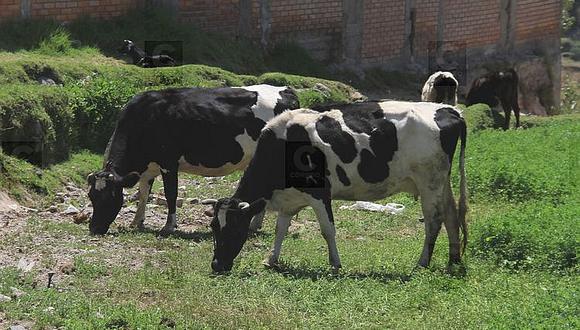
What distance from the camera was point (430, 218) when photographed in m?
11.8

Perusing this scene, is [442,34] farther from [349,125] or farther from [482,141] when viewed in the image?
[349,125]

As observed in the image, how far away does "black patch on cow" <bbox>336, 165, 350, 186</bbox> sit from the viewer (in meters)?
11.6

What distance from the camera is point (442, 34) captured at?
102 ft

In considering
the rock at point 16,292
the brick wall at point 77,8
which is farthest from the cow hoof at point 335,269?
the brick wall at point 77,8

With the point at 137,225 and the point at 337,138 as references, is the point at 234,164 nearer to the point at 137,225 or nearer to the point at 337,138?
the point at 137,225

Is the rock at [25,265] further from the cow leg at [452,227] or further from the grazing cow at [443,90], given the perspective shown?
the grazing cow at [443,90]

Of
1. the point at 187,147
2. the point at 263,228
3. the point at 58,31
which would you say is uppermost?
the point at 58,31

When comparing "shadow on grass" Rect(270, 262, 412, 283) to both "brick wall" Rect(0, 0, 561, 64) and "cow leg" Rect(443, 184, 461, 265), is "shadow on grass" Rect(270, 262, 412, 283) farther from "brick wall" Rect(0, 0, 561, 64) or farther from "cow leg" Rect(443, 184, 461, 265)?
"brick wall" Rect(0, 0, 561, 64)

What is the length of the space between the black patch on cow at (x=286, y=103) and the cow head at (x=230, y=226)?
2863 mm

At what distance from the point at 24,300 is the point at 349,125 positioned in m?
3.94

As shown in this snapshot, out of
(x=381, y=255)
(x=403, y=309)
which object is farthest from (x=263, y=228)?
(x=403, y=309)

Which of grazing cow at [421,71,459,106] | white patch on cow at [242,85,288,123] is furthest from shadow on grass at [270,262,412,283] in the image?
grazing cow at [421,71,459,106]

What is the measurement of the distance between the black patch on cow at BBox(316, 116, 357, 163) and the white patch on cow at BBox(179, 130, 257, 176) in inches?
105

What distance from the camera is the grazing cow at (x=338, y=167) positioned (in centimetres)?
1153
